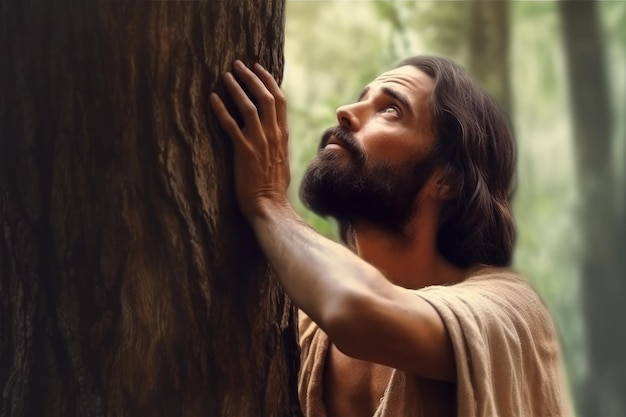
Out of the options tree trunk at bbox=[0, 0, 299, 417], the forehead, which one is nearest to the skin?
tree trunk at bbox=[0, 0, 299, 417]

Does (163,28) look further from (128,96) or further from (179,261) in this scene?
(179,261)

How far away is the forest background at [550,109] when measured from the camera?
8.92 metres

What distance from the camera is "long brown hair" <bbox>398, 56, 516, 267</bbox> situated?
2.73 m

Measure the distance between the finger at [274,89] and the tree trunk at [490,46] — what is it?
15.5 ft

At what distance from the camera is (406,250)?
2787mm

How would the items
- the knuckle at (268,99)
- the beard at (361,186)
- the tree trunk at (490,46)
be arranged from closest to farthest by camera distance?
1. the knuckle at (268,99)
2. the beard at (361,186)
3. the tree trunk at (490,46)

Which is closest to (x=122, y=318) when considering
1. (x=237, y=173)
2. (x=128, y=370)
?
(x=128, y=370)

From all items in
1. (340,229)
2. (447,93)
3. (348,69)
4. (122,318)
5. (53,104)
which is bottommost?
(348,69)

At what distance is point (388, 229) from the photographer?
2.74 meters

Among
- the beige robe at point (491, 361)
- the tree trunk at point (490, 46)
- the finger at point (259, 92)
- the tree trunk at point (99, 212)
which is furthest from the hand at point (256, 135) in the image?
the tree trunk at point (490, 46)

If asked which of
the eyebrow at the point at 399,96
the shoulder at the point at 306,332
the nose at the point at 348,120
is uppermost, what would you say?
the eyebrow at the point at 399,96

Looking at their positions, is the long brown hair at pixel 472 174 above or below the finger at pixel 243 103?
below

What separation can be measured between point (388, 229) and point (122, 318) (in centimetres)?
98

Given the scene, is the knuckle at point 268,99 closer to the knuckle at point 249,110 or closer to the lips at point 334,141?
the knuckle at point 249,110
